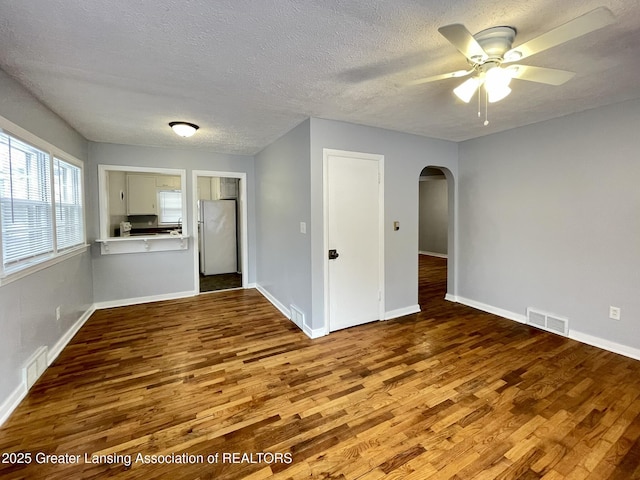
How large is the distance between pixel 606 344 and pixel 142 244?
5825mm

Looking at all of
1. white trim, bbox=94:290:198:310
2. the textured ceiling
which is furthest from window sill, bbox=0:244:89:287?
the textured ceiling

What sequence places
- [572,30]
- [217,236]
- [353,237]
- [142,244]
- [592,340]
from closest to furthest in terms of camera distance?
[572,30]
[592,340]
[353,237]
[142,244]
[217,236]

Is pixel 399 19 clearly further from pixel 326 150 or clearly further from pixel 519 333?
pixel 519 333

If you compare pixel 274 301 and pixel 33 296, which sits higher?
pixel 33 296

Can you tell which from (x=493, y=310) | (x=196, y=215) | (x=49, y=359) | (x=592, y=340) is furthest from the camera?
(x=196, y=215)

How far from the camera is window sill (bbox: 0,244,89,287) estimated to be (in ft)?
6.52

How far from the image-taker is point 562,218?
3137 millimetres

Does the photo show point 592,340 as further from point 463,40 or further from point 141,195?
point 141,195

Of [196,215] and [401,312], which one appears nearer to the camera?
[401,312]

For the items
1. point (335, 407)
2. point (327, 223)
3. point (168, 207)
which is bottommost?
point (335, 407)

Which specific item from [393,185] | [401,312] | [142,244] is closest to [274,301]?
[401,312]

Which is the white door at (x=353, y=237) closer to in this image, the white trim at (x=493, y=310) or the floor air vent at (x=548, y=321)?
the white trim at (x=493, y=310)

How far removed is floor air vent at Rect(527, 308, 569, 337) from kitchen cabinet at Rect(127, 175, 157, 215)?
21.3ft

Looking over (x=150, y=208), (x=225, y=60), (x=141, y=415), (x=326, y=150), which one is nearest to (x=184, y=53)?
(x=225, y=60)
